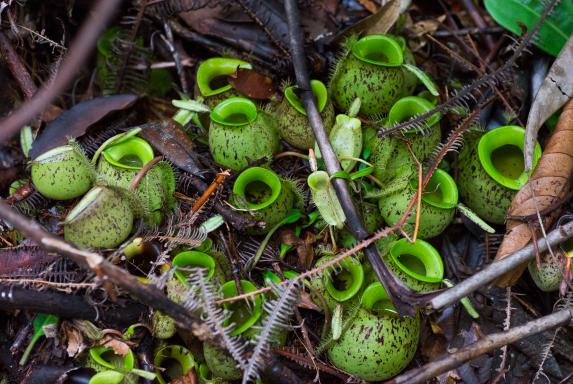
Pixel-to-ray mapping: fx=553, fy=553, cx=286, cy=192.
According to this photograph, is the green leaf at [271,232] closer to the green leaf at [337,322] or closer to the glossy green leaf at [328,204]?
the glossy green leaf at [328,204]

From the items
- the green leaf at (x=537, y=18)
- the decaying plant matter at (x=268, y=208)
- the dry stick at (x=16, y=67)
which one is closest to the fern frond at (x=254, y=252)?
the decaying plant matter at (x=268, y=208)

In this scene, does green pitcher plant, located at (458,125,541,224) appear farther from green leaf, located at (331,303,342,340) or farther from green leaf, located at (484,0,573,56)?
green leaf, located at (331,303,342,340)

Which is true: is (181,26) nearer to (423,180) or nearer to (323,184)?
(323,184)

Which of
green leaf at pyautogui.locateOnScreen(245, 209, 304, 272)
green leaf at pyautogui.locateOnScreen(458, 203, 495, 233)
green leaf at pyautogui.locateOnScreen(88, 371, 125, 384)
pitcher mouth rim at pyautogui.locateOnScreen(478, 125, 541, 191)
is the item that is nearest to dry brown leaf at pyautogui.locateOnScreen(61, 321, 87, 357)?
green leaf at pyautogui.locateOnScreen(88, 371, 125, 384)

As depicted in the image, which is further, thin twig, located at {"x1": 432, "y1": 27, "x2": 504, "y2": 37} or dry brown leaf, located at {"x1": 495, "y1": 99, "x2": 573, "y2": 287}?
thin twig, located at {"x1": 432, "y1": 27, "x2": 504, "y2": 37}

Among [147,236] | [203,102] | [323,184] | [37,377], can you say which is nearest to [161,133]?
[203,102]

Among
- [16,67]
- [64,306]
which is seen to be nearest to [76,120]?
[16,67]
